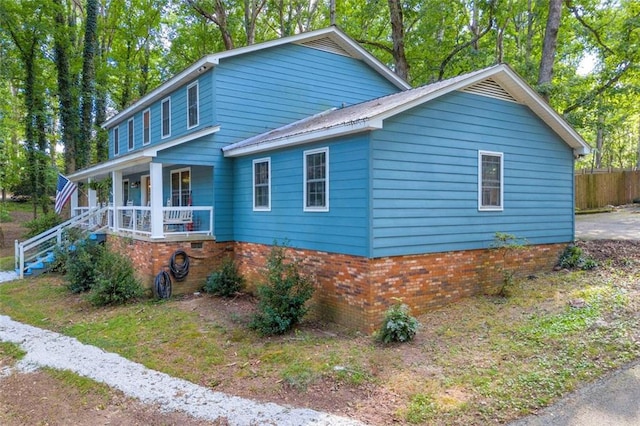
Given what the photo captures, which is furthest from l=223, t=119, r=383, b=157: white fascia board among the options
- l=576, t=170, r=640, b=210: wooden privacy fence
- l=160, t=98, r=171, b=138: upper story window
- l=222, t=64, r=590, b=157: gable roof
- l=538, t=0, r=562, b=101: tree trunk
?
l=576, t=170, r=640, b=210: wooden privacy fence

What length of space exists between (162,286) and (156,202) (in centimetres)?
213

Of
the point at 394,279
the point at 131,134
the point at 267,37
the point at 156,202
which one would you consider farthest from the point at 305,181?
the point at 267,37

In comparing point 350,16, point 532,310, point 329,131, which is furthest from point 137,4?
point 532,310

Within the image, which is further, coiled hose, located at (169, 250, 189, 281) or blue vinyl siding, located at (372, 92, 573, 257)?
coiled hose, located at (169, 250, 189, 281)

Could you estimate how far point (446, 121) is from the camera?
8.57 meters

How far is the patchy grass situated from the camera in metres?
5.03

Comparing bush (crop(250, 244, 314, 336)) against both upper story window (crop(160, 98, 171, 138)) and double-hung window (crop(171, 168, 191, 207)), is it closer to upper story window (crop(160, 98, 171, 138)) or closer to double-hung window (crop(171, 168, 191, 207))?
double-hung window (crop(171, 168, 191, 207))

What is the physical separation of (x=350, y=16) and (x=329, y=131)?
19.1m

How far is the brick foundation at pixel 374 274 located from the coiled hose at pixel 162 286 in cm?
28

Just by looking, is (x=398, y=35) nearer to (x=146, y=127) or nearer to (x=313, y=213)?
(x=146, y=127)

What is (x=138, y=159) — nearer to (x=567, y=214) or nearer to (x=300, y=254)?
(x=300, y=254)

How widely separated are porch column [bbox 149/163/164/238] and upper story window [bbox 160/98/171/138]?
469cm

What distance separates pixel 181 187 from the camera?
554 inches

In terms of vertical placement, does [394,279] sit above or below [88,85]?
below
